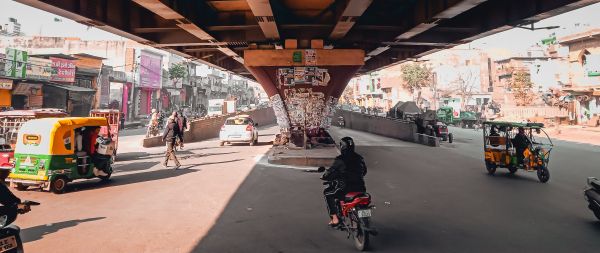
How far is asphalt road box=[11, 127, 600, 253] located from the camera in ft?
16.7

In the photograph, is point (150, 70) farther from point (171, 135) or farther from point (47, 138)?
point (47, 138)

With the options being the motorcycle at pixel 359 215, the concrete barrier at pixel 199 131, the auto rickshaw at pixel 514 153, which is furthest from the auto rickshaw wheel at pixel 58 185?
the auto rickshaw at pixel 514 153

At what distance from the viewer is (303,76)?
14844 mm

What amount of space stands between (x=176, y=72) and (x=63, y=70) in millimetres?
20057

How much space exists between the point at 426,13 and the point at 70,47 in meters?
50.1

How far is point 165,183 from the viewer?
942cm

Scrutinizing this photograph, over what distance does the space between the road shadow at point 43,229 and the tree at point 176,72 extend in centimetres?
4698

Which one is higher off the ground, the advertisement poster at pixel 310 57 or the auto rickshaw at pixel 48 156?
the advertisement poster at pixel 310 57

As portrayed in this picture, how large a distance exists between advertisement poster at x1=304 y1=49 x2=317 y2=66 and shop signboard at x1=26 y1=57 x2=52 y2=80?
1015 inches

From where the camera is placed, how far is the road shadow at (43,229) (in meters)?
5.29

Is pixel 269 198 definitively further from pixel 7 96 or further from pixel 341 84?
pixel 7 96

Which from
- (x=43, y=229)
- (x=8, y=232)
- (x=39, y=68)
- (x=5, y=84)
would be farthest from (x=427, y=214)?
(x=39, y=68)

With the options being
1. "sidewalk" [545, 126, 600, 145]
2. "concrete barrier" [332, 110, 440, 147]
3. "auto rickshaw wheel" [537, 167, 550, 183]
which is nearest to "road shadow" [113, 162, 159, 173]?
"auto rickshaw wheel" [537, 167, 550, 183]

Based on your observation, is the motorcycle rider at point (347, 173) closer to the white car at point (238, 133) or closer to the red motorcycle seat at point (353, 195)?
the red motorcycle seat at point (353, 195)
